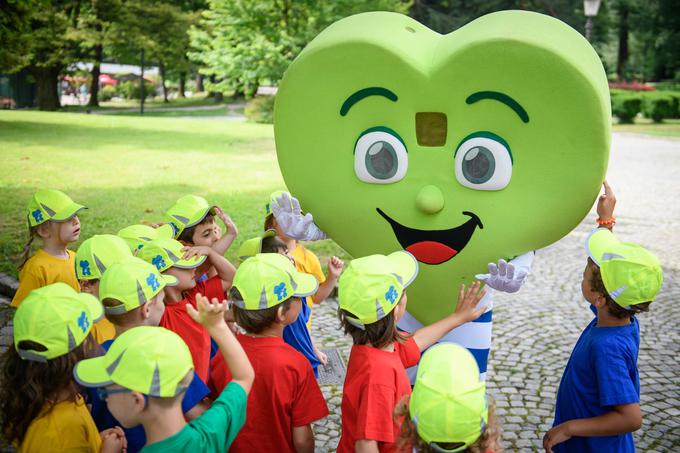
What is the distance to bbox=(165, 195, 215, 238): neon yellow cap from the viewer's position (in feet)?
14.4

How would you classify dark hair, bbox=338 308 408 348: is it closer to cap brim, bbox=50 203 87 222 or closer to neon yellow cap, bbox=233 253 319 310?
neon yellow cap, bbox=233 253 319 310

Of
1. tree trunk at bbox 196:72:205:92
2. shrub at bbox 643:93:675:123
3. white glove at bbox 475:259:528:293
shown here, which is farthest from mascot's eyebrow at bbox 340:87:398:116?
tree trunk at bbox 196:72:205:92

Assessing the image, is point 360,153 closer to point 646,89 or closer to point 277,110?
point 277,110

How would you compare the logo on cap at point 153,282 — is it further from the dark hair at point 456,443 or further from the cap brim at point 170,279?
the dark hair at point 456,443

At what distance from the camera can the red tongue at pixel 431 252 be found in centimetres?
388

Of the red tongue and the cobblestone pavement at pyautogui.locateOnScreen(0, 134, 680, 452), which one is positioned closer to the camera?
the red tongue

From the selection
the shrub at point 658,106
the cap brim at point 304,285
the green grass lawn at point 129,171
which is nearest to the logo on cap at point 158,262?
the cap brim at point 304,285

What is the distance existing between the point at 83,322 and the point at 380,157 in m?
1.89

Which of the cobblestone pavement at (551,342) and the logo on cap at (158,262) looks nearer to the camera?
the logo on cap at (158,262)

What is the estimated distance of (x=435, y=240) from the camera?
12.7 ft

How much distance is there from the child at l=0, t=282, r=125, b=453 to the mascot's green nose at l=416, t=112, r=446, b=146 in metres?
2.08

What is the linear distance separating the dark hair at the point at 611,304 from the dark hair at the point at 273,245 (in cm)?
180

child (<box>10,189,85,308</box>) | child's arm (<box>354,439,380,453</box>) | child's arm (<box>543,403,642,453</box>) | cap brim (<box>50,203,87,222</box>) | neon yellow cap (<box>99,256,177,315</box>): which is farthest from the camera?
cap brim (<box>50,203,87,222</box>)

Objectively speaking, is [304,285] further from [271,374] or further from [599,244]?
[599,244]
